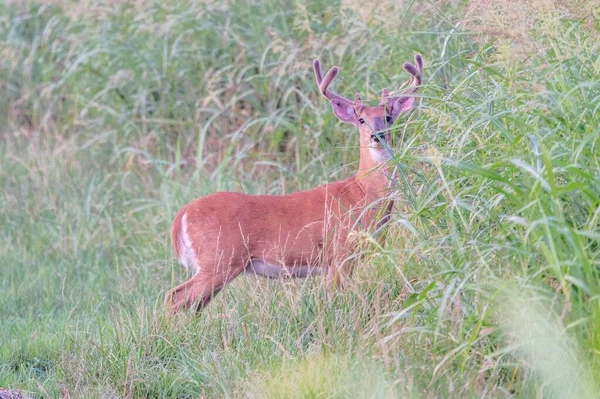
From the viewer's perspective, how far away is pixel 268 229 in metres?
5.55

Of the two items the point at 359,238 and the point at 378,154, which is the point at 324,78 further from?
the point at 359,238

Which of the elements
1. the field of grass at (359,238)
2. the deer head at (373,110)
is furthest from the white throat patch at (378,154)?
the field of grass at (359,238)

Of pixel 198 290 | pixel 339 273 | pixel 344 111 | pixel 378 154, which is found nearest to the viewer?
pixel 339 273

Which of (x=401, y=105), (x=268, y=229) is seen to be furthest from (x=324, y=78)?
(x=268, y=229)

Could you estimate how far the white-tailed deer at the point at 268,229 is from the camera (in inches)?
214

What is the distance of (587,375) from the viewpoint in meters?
3.54

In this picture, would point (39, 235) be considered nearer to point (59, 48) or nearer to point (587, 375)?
point (59, 48)

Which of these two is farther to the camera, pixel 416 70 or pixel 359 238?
pixel 416 70

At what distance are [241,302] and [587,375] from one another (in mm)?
1877

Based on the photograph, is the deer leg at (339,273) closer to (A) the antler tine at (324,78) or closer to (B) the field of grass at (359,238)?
(B) the field of grass at (359,238)

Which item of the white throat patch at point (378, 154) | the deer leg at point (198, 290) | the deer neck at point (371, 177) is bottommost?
the deer leg at point (198, 290)

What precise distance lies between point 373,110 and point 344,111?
0.25 m

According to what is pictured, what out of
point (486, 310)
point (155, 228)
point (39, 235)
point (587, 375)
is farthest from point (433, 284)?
point (39, 235)

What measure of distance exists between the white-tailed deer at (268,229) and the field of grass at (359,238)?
17 cm
